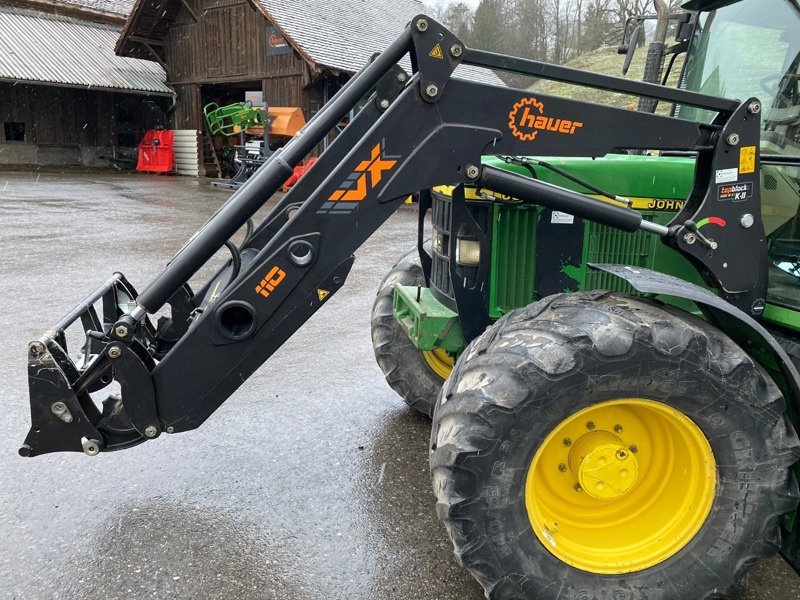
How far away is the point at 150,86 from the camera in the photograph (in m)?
23.5

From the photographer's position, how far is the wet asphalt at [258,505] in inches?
102

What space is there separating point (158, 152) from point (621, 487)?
23.8 m

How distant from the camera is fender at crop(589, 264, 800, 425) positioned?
231cm

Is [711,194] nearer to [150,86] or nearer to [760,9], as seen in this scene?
[760,9]

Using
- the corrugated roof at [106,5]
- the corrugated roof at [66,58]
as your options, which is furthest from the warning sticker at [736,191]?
the corrugated roof at [106,5]

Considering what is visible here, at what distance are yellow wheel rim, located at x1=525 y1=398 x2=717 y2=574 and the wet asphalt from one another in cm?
47

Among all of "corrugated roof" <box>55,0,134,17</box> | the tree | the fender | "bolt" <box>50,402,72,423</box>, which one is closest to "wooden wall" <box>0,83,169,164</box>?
"corrugated roof" <box>55,0,134,17</box>

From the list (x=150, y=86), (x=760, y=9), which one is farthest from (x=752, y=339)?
(x=150, y=86)

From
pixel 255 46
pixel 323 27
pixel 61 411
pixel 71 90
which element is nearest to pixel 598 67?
pixel 323 27

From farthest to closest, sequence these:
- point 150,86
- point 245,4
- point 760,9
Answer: point 150,86 < point 245,4 < point 760,9

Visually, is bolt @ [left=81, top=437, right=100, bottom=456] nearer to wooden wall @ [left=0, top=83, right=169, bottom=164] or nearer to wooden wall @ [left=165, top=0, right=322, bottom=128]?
wooden wall @ [left=165, top=0, right=322, bottom=128]

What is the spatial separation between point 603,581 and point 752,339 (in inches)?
40.7

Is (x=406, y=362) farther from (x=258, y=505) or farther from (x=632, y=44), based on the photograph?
(x=632, y=44)

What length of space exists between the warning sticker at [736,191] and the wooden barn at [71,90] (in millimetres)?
23519
